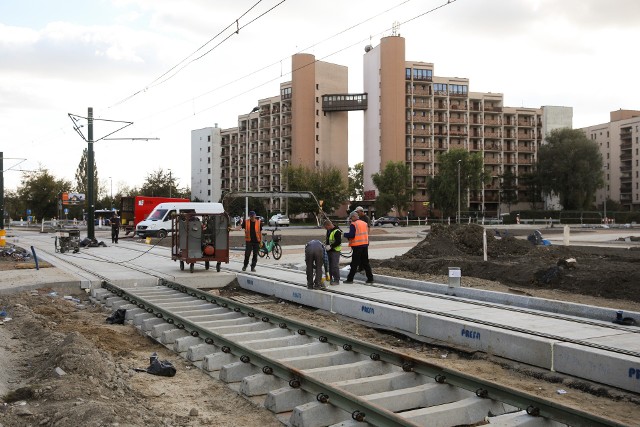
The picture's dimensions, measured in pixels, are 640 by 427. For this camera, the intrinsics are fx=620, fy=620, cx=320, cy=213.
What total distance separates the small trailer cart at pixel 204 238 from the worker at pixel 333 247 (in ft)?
13.2

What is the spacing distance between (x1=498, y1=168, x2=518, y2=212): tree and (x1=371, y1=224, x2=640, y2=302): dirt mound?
81.2 m

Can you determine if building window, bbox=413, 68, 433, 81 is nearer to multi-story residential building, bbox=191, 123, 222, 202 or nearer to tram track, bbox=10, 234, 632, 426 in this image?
multi-story residential building, bbox=191, 123, 222, 202

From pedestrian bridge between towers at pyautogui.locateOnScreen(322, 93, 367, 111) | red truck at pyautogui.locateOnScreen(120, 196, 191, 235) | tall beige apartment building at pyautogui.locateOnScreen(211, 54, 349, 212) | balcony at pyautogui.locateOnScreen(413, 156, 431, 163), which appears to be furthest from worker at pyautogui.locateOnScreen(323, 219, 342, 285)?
balcony at pyautogui.locateOnScreen(413, 156, 431, 163)

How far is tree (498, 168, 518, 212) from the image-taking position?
104938 mm

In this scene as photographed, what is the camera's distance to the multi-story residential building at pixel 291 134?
10150 cm

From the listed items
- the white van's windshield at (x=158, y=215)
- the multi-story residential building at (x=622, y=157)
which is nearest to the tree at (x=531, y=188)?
the multi-story residential building at (x=622, y=157)

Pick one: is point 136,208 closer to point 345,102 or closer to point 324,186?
point 324,186

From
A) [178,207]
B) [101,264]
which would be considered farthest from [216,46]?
[178,207]

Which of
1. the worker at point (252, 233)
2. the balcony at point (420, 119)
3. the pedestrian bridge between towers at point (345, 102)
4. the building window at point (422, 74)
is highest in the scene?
the building window at point (422, 74)

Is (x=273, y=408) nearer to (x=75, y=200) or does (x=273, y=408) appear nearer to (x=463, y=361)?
(x=463, y=361)

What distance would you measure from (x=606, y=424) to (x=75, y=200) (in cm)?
6393

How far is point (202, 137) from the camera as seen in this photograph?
132250mm

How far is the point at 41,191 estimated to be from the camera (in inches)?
3546

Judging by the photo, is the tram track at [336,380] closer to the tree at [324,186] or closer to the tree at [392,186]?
the tree at [324,186]
